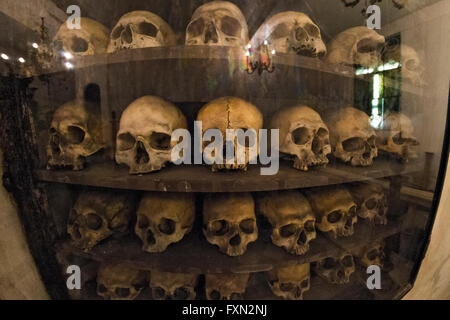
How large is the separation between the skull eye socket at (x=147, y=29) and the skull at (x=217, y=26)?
0.17m

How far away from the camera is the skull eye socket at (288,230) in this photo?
0.90 metres

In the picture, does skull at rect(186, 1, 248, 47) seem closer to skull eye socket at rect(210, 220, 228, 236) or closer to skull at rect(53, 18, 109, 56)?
skull at rect(53, 18, 109, 56)

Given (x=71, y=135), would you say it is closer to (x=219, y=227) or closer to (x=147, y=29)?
(x=147, y=29)

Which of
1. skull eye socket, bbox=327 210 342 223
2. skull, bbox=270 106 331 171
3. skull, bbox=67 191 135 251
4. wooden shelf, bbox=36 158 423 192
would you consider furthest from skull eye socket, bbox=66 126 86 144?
skull eye socket, bbox=327 210 342 223

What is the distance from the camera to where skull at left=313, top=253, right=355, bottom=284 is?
3.33 feet

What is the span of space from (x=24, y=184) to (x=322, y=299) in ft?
4.57

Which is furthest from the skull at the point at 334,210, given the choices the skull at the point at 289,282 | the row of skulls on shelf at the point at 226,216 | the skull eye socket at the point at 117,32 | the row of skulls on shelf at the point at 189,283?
the skull eye socket at the point at 117,32

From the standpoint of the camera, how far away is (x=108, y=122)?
2.91 feet

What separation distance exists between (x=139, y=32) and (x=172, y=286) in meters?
1.19

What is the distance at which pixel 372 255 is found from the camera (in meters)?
1.06

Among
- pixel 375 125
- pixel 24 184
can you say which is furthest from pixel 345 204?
pixel 24 184

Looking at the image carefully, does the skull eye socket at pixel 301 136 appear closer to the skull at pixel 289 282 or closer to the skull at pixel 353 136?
the skull at pixel 353 136

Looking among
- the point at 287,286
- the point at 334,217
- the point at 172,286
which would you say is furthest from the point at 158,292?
the point at 334,217
